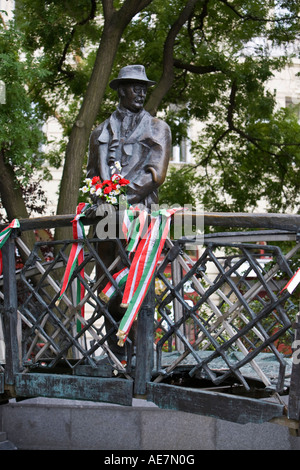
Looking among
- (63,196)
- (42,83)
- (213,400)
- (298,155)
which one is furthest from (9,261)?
(298,155)

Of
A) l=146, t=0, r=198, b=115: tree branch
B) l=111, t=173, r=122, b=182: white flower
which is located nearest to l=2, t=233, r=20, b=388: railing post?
l=111, t=173, r=122, b=182: white flower

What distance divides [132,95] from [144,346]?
7.57 ft

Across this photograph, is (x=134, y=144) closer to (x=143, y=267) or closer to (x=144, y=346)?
(x=143, y=267)

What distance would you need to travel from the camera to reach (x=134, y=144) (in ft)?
19.1

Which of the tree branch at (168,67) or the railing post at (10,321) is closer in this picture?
the railing post at (10,321)

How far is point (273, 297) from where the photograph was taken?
4156 millimetres

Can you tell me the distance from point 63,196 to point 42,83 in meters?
3.96

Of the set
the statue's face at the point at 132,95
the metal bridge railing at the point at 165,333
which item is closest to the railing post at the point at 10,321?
the metal bridge railing at the point at 165,333

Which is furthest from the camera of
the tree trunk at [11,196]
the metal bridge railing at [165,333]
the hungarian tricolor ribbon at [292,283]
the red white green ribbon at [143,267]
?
the tree trunk at [11,196]

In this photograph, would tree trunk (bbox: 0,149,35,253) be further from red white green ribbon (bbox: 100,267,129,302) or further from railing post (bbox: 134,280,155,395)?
railing post (bbox: 134,280,155,395)

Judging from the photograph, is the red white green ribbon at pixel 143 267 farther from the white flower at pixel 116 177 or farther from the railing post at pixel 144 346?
the white flower at pixel 116 177

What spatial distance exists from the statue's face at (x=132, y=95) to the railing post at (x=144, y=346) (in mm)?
1909

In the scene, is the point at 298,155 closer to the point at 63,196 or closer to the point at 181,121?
the point at 181,121

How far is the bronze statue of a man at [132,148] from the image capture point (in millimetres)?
5637
